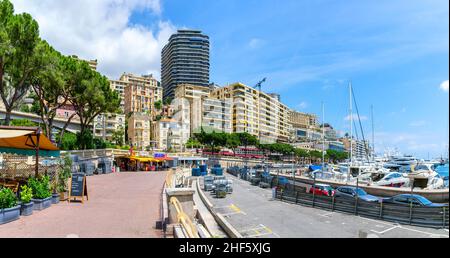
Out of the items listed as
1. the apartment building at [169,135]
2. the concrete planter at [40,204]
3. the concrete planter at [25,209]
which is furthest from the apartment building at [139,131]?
the concrete planter at [25,209]

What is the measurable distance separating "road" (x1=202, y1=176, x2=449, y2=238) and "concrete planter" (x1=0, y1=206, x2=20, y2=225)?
324 inches

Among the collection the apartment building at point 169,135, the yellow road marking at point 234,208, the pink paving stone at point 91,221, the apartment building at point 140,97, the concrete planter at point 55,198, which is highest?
the apartment building at point 140,97

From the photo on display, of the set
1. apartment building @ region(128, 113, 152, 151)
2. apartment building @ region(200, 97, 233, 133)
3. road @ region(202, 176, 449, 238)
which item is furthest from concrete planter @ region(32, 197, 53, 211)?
apartment building @ region(200, 97, 233, 133)

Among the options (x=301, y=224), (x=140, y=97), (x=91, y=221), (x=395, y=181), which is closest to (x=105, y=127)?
(x=140, y=97)

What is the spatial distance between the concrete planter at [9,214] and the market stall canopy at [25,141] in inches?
108

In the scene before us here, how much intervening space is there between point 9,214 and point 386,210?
16.6 m

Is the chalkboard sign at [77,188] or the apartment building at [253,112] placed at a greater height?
the apartment building at [253,112]

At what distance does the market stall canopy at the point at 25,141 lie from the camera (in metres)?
11.2

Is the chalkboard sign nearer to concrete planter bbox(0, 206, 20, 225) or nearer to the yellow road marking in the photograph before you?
concrete planter bbox(0, 206, 20, 225)

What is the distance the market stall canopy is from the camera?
11234mm

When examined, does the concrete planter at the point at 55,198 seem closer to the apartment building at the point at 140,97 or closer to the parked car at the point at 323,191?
the parked car at the point at 323,191
